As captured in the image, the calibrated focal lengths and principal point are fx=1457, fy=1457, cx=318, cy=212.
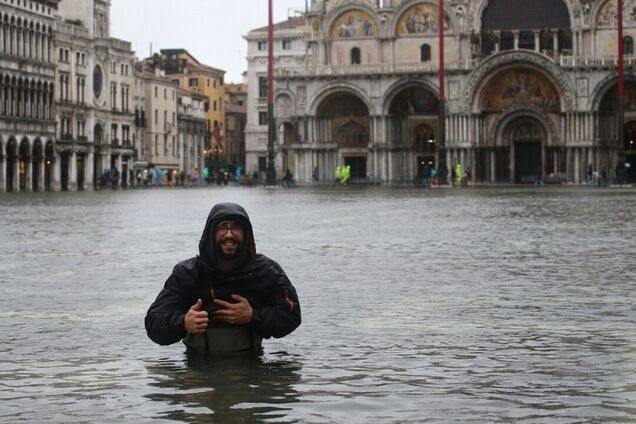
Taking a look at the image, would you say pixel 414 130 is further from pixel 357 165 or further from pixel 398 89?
pixel 357 165

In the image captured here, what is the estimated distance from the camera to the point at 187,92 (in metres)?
131

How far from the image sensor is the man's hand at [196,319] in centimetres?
993

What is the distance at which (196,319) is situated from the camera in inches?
391

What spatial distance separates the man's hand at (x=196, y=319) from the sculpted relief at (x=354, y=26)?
94456mm

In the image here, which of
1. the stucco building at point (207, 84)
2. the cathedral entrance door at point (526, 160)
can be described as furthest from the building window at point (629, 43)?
the stucco building at point (207, 84)

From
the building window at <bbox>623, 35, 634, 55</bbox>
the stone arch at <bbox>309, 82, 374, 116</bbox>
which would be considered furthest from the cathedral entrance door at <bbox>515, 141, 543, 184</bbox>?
the stone arch at <bbox>309, 82, 374, 116</bbox>

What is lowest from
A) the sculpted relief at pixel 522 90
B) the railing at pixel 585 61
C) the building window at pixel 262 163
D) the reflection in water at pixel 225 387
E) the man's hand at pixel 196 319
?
the reflection in water at pixel 225 387

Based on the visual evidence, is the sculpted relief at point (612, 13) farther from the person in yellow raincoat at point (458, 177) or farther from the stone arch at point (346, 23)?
the stone arch at point (346, 23)

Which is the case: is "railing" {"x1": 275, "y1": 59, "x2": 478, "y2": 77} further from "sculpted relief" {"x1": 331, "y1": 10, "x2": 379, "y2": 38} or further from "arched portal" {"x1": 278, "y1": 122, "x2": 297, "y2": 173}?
"arched portal" {"x1": 278, "y1": 122, "x2": 297, "y2": 173}

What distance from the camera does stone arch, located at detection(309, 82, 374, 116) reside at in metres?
102

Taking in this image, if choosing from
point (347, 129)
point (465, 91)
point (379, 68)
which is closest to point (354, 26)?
point (379, 68)

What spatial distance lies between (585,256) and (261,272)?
10767mm

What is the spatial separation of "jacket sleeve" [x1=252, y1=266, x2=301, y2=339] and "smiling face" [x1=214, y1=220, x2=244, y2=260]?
1.47ft

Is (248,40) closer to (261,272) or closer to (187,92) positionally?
(187,92)
